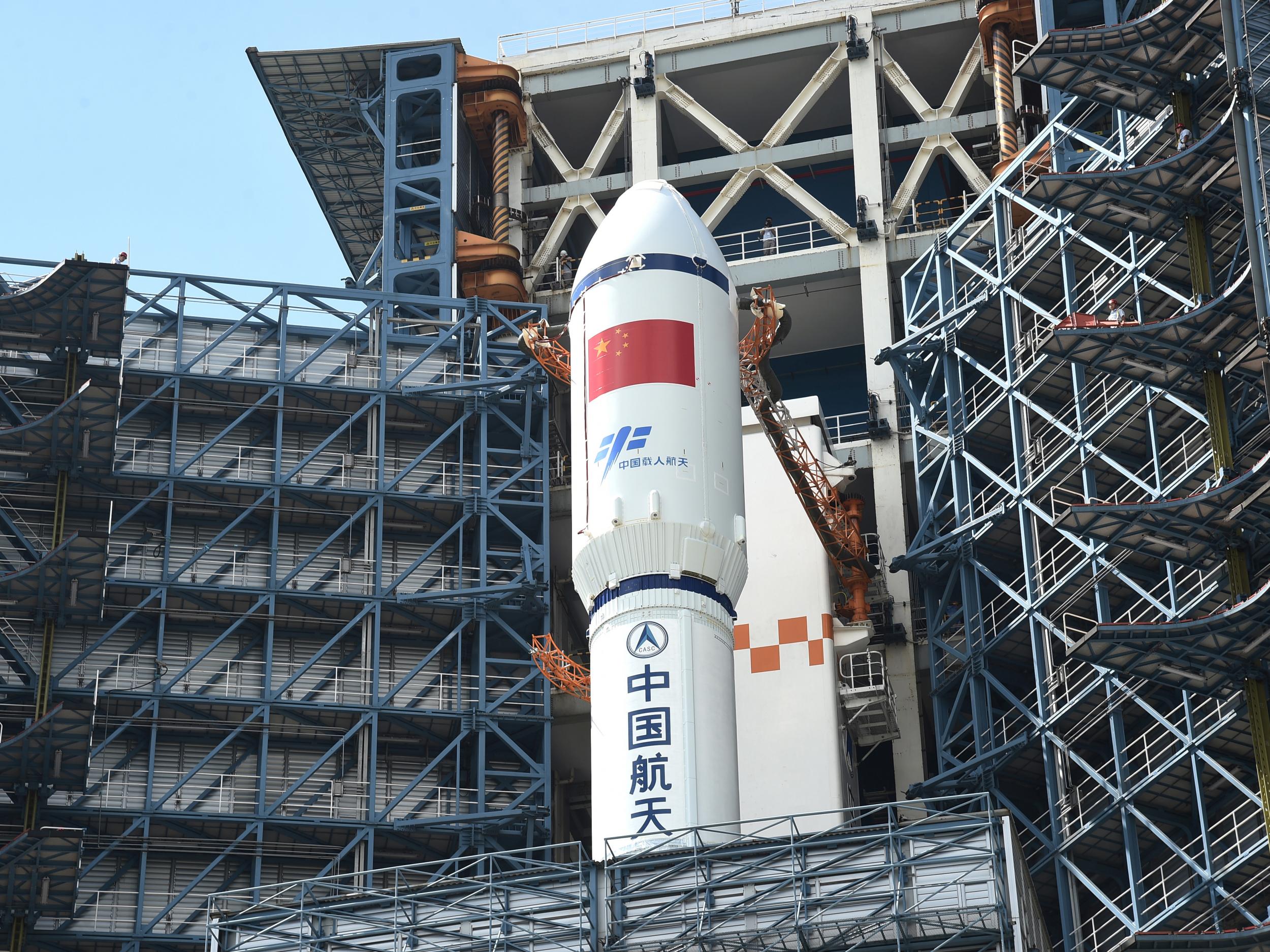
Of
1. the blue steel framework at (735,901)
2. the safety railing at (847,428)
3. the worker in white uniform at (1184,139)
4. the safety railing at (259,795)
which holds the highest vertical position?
the safety railing at (847,428)

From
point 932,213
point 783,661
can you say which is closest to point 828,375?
point 932,213

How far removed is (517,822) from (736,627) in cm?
811

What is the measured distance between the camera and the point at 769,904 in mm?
42125

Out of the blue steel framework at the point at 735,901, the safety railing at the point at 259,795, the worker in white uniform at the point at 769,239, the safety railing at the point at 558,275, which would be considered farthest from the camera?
the safety railing at the point at 558,275

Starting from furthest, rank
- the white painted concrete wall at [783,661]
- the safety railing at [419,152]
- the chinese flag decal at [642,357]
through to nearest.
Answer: the safety railing at [419,152]
the white painted concrete wall at [783,661]
the chinese flag decal at [642,357]

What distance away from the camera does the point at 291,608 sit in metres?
63.6

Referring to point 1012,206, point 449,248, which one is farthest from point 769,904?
point 449,248

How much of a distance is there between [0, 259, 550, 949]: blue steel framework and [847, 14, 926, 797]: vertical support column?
32.3 ft

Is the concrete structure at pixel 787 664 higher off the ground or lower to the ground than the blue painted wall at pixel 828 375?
lower

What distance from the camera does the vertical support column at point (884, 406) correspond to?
64188mm

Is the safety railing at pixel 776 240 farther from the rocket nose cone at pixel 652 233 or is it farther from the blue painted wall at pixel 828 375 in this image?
the rocket nose cone at pixel 652 233

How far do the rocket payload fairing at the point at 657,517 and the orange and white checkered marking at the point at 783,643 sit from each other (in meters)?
10.4

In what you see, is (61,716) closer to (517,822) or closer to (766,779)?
(517,822)

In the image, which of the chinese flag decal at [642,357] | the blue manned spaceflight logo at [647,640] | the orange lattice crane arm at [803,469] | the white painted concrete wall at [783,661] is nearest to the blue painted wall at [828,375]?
the orange lattice crane arm at [803,469]
